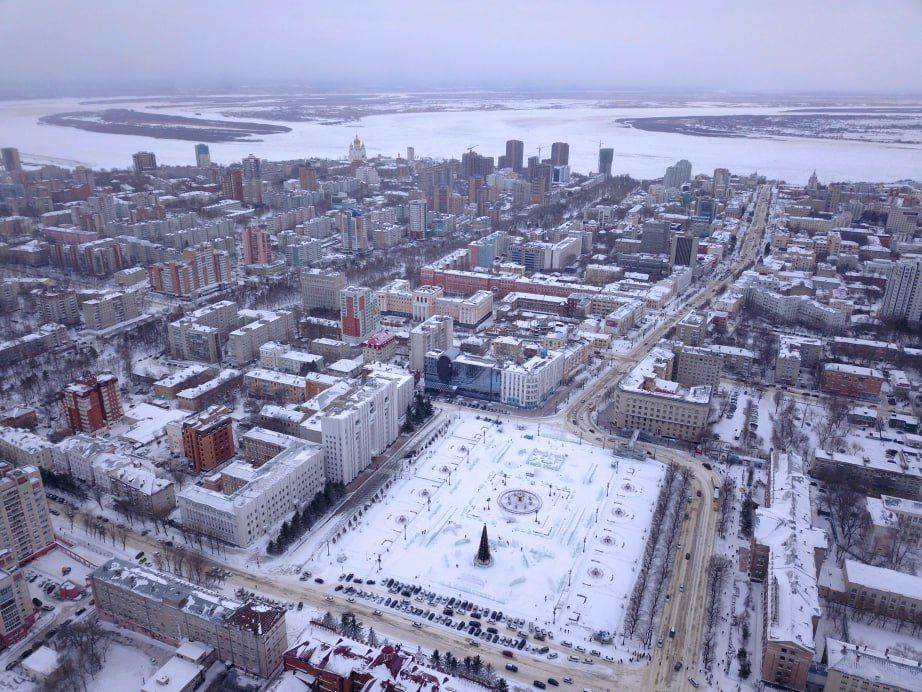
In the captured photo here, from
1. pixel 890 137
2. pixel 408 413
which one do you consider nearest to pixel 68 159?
pixel 408 413

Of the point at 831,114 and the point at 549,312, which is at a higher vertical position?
the point at 831,114

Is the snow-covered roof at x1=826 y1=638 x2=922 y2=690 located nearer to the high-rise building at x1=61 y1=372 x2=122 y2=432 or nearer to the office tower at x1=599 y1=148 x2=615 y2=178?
the high-rise building at x1=61 y1=372 x2=122 y2=432

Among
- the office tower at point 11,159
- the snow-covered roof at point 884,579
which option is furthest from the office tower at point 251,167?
the snow-covered roof at point 884,579

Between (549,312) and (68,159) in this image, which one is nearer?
(549,312)

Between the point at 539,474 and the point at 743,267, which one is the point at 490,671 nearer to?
the point at 539,474

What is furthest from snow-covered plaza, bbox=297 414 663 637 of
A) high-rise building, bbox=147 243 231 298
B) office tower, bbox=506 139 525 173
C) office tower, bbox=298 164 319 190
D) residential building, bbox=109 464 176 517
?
office tower, bbox=506 139 525 173

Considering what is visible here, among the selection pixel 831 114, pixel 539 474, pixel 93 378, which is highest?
pixel 831 114
